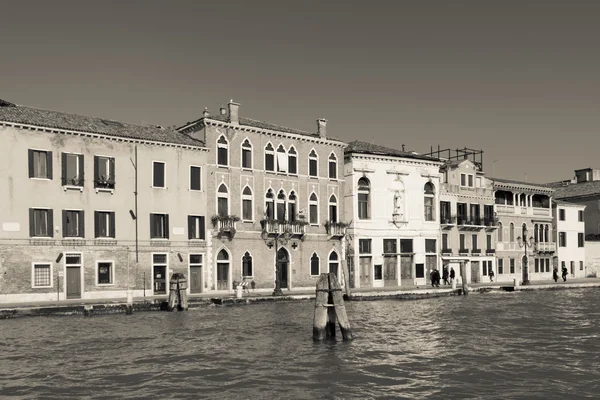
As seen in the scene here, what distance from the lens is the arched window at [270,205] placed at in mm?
40531

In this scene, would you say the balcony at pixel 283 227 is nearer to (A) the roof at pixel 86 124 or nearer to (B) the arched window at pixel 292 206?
(B) the arched window at pixel 292 206

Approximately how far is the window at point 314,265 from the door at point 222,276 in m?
6.00

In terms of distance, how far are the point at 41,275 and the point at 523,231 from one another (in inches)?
1448

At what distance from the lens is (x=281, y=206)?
136 ft

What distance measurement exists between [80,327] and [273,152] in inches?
766

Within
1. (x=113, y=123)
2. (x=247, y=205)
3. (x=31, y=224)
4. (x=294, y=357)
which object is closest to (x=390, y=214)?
(x=247, y=205)

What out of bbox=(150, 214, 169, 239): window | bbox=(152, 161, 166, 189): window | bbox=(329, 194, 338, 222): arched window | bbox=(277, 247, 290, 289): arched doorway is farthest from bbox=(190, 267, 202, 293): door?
bbox=(329, 194, 338, 222): arched window

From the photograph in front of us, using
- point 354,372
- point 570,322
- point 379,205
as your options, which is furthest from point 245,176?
point 354,372

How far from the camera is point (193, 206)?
37.3 meters

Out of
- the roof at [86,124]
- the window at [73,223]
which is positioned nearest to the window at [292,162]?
the roof at [86,124]

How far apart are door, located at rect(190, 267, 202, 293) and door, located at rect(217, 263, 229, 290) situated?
1.17 metres

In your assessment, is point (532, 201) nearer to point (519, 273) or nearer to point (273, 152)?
point (519, 273)

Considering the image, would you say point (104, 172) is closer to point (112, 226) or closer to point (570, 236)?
point (112, 226)

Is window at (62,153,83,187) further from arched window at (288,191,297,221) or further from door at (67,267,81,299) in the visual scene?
arched window at (288,191,297,221)
